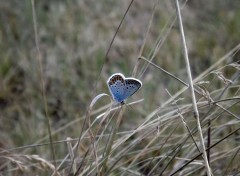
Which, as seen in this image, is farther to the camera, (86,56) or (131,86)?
(86,56)

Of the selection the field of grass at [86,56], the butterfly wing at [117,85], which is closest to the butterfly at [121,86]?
the butterfly wing at [117,85]

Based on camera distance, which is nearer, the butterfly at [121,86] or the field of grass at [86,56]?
the butterfly at [121,86]

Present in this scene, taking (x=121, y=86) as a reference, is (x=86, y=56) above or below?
above

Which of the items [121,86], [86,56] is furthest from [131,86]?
[86,56]

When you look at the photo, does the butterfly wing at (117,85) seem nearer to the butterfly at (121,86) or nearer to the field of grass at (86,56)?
the butterfly at (121,86)

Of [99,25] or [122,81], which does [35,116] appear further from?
[122,81]

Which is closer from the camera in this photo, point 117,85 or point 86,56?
point 117,85

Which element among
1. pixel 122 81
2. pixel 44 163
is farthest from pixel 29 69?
pixel 122 81

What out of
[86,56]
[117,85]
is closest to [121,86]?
[117,85]

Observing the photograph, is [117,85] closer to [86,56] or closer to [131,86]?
[131,86]
